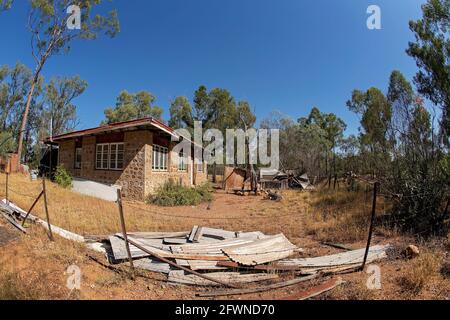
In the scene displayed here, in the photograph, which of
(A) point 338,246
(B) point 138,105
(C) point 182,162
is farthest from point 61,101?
(A) point 338,246

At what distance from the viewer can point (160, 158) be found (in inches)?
567

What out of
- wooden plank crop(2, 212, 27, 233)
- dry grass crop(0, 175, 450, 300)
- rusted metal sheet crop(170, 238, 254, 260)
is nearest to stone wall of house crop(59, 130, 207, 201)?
dry grass crop(0, 175, 450, 300)

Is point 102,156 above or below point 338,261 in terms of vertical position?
above

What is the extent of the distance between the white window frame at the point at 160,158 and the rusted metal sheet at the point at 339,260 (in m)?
10.1

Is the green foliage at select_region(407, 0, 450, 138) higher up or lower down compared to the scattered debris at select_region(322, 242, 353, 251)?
higher up

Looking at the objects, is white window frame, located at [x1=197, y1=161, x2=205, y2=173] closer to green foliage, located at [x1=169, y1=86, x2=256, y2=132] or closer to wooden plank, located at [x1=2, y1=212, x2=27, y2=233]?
green foliage, located at [x1=169, y1=86, x2=256, y2=132]

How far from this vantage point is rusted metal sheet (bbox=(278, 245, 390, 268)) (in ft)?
15.7

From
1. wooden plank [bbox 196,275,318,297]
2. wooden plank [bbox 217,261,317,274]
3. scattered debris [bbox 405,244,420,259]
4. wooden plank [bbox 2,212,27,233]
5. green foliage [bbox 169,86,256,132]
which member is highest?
green foliage [bbox 169,86,256,132]

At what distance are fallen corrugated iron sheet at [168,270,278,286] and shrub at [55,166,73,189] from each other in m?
11.5

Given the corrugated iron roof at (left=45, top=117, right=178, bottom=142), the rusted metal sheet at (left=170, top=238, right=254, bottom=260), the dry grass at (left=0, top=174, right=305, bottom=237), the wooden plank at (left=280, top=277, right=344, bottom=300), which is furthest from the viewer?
the corrugated iron roof at (left=45, top=117, right=178, bottom=142)

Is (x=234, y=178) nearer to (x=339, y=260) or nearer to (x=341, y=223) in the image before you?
(x=341, y=223)

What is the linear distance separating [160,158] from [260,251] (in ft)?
33.7

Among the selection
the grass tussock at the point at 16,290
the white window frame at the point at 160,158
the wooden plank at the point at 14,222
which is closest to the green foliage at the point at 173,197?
the white window frame at the point at 160,158

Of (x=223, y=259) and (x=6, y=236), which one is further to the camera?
(x=6, y=236)
